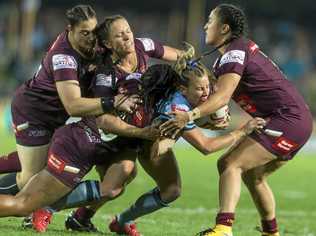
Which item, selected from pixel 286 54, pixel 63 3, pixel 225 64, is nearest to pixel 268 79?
pixel 225 64

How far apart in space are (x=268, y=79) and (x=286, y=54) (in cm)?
3207

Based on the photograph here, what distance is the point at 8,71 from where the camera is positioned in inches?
1398

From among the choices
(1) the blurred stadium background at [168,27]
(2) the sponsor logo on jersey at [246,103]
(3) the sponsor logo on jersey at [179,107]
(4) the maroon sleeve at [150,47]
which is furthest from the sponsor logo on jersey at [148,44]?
(1) the blurred stadium background at [168,27]

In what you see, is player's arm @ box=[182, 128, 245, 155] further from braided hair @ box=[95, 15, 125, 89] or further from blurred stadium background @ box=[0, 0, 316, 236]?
blurred stadium background @ box=[0, 0, 316, 236]

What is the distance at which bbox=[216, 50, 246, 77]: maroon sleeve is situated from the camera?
8148 millimetres

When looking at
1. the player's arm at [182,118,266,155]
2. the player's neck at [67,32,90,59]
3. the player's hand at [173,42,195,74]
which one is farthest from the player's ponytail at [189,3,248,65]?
the player's neck at [67,32,90,59]

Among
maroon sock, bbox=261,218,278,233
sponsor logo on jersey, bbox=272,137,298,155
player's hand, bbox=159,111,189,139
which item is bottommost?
maroon sock, bbox=261,218,278,233

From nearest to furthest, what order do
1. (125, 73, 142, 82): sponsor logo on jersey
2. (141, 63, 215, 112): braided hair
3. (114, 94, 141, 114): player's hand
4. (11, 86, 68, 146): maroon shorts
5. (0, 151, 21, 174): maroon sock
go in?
(114, 94, 141, 114): player's hand → (141, 63, 215, 112): braided hair → (125, 73, 142, 82): sponsor logo on jersey → (11, 86, 68, 146): maroon shorts → (0, 151, 21, 174): maroon sock

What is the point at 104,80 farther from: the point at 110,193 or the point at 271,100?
the point at 271,100

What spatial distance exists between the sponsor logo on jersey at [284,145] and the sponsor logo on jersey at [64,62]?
191 centimetres

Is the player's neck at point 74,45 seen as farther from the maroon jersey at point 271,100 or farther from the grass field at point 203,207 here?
the grass field at point 203,207

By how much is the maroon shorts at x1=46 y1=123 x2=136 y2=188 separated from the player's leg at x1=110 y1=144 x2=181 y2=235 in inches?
13.8

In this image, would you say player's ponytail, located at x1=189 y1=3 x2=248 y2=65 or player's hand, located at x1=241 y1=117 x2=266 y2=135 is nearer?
player's hand, located at x1=241 y1=117 x2=266 y2=135

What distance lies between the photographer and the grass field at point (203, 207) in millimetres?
9609
